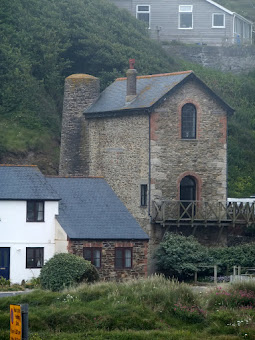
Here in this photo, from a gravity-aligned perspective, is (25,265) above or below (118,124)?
below

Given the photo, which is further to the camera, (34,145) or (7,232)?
(34,145)

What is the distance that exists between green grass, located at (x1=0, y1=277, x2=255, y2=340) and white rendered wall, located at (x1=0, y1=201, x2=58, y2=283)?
315 inches

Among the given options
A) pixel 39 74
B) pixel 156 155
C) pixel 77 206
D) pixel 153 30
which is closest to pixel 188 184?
pixel 156 155

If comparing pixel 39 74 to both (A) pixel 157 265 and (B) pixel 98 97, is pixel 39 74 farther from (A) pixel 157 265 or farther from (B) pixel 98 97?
(A) pixel 157 265

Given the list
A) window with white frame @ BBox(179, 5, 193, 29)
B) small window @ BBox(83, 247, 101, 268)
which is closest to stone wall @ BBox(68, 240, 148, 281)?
small window @ BBox(83, 247, 101, 268)

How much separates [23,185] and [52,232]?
7.50 feet

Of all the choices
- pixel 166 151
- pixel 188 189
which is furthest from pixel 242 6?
pixel 166 151

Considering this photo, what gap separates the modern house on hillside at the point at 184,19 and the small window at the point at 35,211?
30369mm

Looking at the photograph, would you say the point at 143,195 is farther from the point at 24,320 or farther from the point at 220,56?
the point at 220,56

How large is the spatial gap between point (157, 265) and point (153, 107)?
6.88 meters

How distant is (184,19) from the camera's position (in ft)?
228

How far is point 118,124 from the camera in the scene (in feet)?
151

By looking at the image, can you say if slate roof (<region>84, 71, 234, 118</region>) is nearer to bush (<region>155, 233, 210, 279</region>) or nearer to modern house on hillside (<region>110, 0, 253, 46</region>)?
bush (<region>155, 233, 210, 279</region>)

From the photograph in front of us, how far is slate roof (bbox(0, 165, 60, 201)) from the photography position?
133 ft
